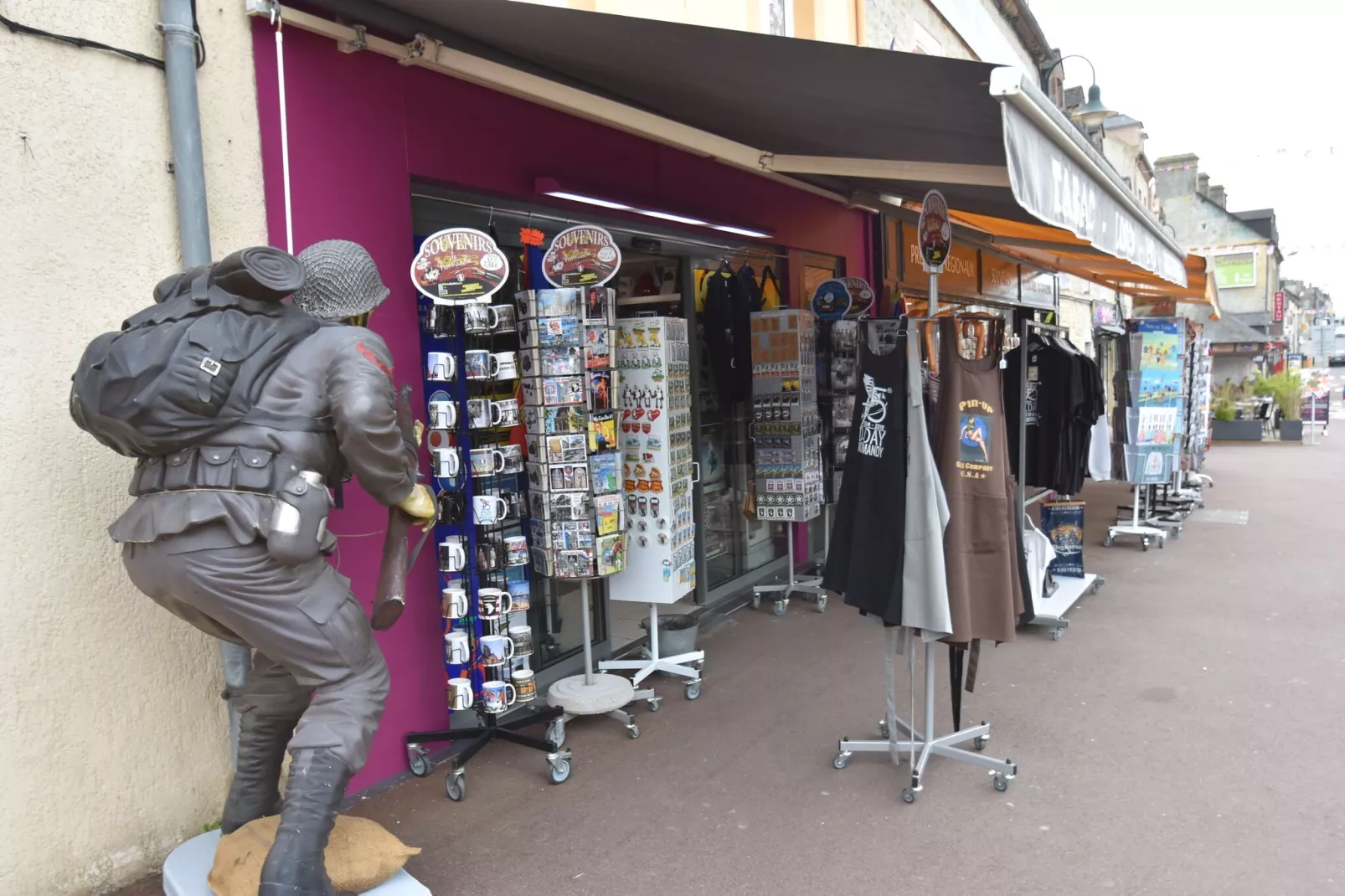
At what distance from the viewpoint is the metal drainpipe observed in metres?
3.12

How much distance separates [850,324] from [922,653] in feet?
8.10

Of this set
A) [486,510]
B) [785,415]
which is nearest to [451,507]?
[486,510]

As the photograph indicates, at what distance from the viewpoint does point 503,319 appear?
408 centimetres

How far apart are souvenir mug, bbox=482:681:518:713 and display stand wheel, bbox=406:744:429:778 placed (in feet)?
1.11

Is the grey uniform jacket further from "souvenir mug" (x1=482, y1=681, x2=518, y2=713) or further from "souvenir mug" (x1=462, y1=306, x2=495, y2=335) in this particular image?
"souvenir mug" (x1=482, y1=681, x2=518, y2=713)

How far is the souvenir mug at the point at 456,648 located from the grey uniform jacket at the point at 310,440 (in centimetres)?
131

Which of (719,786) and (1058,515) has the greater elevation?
(1058,515)

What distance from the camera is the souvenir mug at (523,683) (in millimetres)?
4133

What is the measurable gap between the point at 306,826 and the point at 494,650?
158 centimetres

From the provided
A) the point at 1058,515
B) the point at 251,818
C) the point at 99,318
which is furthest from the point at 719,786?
the point at 1058,515

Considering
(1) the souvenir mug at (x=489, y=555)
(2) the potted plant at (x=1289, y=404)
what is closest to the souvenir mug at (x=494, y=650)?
(1) the souvenir mug at (x=489, y=555)

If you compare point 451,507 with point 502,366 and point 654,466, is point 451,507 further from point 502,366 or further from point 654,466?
point 654,466

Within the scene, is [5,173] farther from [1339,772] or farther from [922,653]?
[1339,772]

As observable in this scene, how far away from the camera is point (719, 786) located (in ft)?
12.8
